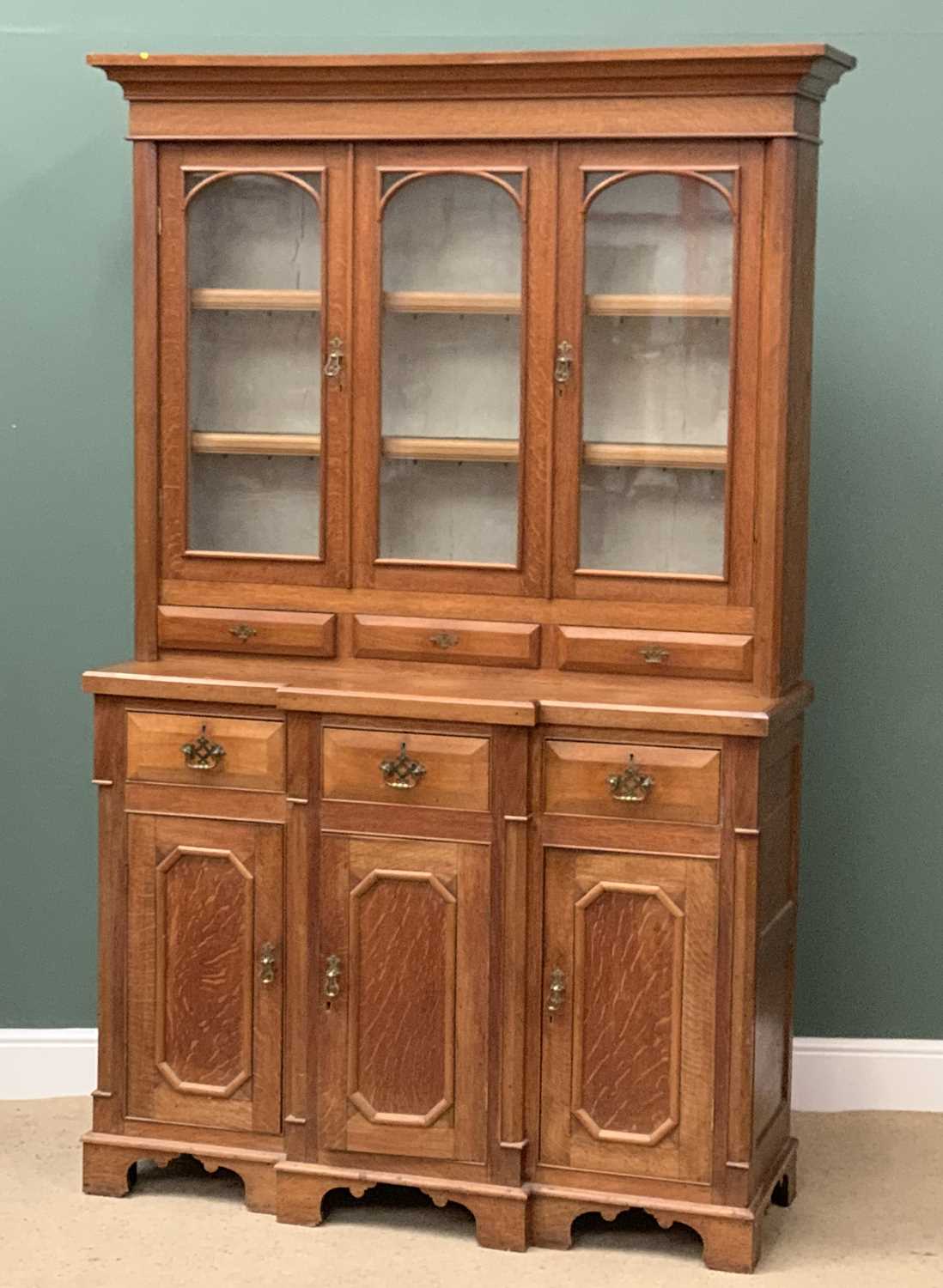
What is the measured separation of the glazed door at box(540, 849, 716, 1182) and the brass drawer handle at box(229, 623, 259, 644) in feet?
2.41

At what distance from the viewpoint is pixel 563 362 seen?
3535 mm

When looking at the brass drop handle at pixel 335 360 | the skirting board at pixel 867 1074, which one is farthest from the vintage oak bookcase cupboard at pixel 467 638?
the skirting board at pixel 867 1074

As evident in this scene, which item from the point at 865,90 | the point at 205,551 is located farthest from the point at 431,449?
the point at 865,90

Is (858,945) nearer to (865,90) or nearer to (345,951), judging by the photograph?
(345,951)

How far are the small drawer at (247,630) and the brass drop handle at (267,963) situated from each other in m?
0.55

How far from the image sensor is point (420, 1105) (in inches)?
138

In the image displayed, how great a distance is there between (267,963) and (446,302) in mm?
1263

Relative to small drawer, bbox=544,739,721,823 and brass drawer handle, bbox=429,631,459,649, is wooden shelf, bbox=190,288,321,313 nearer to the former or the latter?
brass drawer handle, bbox=429,631,459,649

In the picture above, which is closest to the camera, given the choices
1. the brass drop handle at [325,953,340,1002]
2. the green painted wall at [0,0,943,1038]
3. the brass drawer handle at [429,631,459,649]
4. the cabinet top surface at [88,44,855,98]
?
the cabinet top surface at [88,44,855,98]

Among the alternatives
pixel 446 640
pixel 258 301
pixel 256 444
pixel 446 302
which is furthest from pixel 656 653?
pixel 258 301

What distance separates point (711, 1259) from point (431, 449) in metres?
1.54

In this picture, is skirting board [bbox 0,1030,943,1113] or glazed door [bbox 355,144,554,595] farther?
skirting board [bbox 0,1030,943,1113]

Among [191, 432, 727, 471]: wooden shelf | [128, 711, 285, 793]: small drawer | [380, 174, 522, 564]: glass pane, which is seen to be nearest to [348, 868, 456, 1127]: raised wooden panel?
[128, 711, 285, 793]: small drawer

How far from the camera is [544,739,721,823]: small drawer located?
3.36 meters
